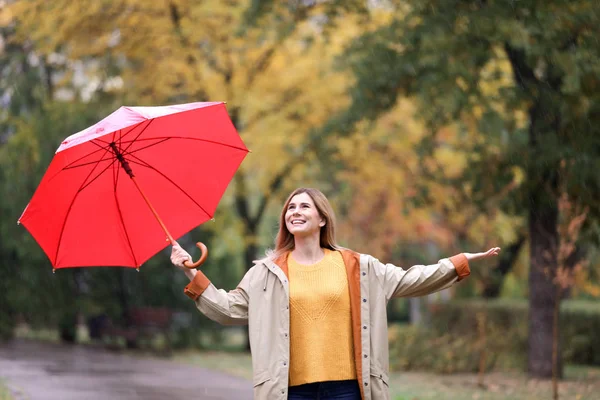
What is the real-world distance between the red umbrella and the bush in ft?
41.4

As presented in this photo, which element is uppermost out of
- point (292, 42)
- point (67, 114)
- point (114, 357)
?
point (292, 42)

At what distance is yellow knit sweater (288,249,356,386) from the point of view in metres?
4.94

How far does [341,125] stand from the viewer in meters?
17.4

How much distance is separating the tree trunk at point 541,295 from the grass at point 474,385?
0.41 m

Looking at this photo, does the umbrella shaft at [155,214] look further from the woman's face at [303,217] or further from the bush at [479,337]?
the bush at [479,337]

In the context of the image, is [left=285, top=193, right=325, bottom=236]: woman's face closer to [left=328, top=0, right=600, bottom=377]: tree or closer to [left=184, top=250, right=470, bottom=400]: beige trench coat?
[left=184, top=250, right=470, bottom=400]: beige trench coat

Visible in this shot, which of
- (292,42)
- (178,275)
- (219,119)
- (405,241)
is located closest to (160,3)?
(292,42)

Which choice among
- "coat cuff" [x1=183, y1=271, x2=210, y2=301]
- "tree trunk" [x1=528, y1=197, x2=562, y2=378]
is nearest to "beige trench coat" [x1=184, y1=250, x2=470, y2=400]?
"coat cuff" [x1=183, y1=271, x2=210, y2=301]

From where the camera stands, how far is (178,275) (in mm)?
23828

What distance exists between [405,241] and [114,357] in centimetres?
1005

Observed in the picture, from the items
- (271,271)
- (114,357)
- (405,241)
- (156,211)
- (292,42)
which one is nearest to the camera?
(271,271)

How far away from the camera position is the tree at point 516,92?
1170cm

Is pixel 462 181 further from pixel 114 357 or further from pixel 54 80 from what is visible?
pixel 54 80

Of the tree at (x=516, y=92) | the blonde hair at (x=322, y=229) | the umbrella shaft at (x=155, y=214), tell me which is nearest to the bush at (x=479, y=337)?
the tree at (x=516, y=92)
